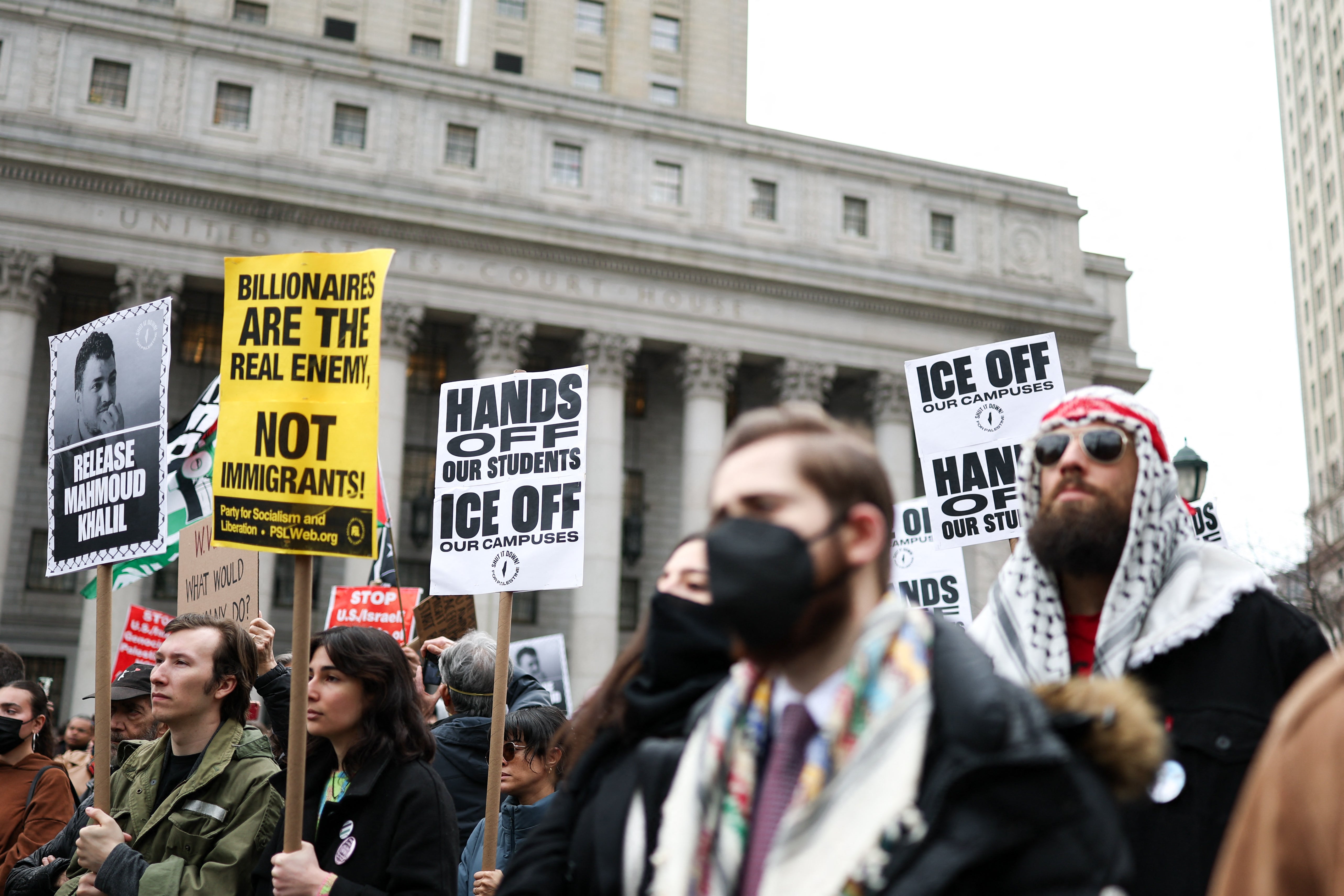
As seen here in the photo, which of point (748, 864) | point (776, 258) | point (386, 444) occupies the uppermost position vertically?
point (776, 258)

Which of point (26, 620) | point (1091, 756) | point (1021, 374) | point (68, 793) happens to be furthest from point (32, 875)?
point (26, 620)

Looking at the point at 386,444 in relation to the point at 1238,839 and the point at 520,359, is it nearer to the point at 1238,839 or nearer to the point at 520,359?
the point at 520,359

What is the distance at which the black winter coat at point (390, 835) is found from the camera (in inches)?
180

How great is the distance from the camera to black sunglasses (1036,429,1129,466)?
3.54 m

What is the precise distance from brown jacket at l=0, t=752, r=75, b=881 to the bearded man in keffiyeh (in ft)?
16.8

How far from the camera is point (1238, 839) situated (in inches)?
66.7

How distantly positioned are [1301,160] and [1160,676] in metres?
96.0

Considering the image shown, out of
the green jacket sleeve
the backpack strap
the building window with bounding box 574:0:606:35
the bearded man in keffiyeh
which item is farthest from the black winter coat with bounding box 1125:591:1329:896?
the building window with bounding box 574:0:606:35

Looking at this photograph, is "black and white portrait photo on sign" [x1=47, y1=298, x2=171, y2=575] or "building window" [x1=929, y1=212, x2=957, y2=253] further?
"building window" [x1=929, y1=212, x2=957, y2=253]

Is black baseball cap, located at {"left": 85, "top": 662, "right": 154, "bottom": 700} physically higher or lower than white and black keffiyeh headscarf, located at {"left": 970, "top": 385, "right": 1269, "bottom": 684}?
lower

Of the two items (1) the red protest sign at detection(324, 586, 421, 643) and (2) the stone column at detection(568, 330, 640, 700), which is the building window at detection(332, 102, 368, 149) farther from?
(1) the red protest sign at detection(324, 586, 421, 643)

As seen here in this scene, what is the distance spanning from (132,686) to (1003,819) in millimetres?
6518

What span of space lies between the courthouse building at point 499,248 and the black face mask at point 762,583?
1159 inches

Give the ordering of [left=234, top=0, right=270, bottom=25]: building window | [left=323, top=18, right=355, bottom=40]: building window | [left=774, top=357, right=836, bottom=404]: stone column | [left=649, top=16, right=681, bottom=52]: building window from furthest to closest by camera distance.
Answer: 1. [left=649, top=16, right=681, bottom=52]: building window
2. [left=323, top=18, right=355, bottom=40]: building window
3. [left=234, top=0, right=270, bottom=25]: building window
4. [left=774, top=357, right=836, bottom=404]: stone column
